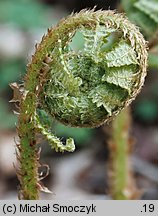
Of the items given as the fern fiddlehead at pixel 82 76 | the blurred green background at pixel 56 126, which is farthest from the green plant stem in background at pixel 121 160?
the blurred green background at pixel 56 126

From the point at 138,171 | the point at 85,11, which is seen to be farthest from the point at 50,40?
the point at 138,171

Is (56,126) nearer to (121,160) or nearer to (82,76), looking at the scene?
(121,160)

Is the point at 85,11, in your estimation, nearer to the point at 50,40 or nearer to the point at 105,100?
the point at 50,40

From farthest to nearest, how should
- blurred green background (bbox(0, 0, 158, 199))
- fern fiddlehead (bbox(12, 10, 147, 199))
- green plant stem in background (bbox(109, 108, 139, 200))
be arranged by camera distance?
blurred green background (bbox(0, 0, 158, 199)) → green plant stem in background (bbox(109, 108, 139, 200)) → fern fiddlehead (bbox(12, 10, 147, 199))

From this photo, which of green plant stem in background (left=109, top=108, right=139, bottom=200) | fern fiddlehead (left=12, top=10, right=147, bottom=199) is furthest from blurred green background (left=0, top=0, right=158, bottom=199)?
fern fiddlehead (left=12, top=10, right=147, bottom=199)

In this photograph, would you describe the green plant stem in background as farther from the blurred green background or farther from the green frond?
the blurred green background

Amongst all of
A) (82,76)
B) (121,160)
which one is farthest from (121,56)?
(121,160)

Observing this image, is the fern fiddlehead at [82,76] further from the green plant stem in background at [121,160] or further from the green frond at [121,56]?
the green plant stem in background at [121,160]
